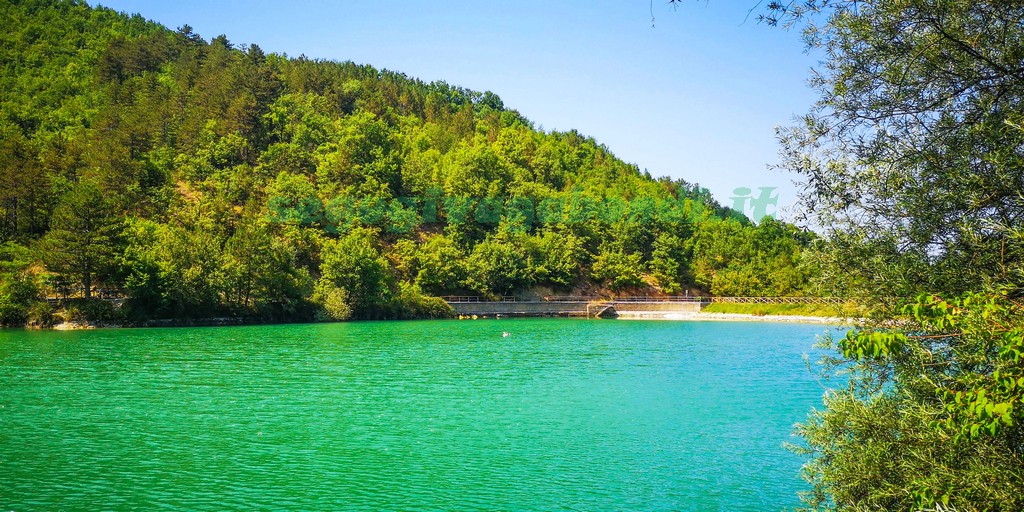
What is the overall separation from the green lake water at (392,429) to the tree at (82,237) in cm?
1510

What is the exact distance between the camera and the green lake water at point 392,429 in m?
16.0

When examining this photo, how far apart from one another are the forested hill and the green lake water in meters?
20.5

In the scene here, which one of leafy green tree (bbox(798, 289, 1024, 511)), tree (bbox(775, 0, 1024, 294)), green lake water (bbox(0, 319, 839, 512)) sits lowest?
green lake water (bbox(0, 319, 839, 512))

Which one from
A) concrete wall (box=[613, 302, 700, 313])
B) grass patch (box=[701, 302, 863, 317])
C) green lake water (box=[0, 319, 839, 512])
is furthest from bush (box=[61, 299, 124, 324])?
grass patch (box=[701, 302, 863, 317])

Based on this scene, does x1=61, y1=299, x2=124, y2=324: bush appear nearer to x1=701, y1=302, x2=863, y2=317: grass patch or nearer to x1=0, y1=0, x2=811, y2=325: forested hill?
x1=0, y1=0, x2=811, y2=325: forested hill

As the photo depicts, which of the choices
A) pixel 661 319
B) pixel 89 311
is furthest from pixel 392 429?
pixel 661 319

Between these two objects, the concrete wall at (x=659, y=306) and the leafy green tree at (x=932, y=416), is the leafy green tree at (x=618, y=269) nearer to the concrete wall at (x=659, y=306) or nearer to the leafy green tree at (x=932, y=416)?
the concrete wall at (x=659, y=306)

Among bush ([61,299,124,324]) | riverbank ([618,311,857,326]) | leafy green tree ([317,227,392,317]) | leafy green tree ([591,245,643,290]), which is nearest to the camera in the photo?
bush ([61,299,124,324])

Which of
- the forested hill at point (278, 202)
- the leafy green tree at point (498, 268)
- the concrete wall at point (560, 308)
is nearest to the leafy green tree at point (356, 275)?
the forested hill at point (278, 202)

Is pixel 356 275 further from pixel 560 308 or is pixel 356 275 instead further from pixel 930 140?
pixel 930 140

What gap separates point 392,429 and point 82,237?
4861 centimetres

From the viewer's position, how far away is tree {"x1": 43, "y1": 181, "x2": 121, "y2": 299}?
5819 centimetres

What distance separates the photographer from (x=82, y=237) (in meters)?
58.9

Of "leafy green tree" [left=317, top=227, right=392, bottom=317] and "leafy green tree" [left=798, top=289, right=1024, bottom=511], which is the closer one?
"leafy green tree" [left=798, top=289, right=1024, bottom=511]
